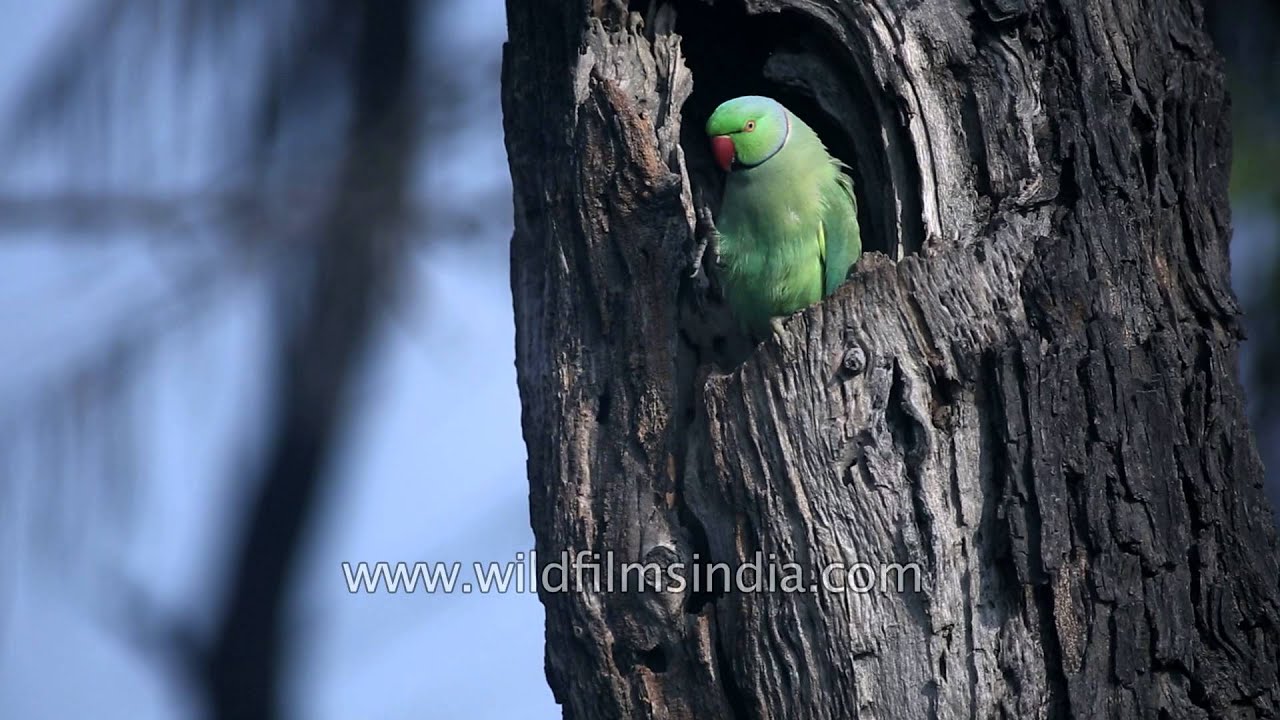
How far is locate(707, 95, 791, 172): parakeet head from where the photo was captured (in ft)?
14.9

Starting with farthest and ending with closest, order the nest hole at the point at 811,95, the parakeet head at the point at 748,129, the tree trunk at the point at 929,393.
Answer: the parakeet head at the point at 748,129, the nest hole at the point at 811,95, the tree trunk at the point at 929,393

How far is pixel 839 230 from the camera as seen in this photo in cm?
457

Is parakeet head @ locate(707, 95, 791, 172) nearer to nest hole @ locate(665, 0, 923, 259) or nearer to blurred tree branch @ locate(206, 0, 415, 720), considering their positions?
nest hole @ locate(665, 0, 923, 259)

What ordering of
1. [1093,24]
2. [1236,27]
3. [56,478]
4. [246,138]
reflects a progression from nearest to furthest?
[56,478] < [246,138] < [1093,24] < [1236,27]

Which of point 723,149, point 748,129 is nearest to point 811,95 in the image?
point 748,129

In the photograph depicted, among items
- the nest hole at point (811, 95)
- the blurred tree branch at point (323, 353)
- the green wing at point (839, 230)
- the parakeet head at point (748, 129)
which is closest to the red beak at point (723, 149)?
the parakeet head at point (748, 129)

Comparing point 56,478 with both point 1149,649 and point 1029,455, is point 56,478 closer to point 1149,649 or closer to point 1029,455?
point 1029,455

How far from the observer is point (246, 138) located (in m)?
2.92

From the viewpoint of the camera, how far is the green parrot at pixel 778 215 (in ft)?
14.9

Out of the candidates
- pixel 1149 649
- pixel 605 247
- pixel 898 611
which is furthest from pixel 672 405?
pixel 1149 649

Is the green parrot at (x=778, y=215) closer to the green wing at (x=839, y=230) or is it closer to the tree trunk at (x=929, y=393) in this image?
the green wing at (x=839, y=230)

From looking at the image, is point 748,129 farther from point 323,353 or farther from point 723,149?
point 323,353

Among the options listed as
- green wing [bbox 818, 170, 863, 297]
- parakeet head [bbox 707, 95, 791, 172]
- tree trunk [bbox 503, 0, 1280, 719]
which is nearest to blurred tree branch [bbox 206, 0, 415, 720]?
tree trunk [bbox 503, 0, 1280, 719]

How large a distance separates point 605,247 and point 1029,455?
1.48m
